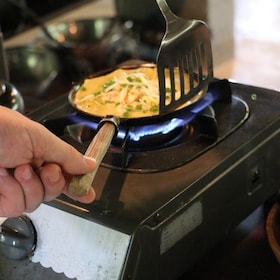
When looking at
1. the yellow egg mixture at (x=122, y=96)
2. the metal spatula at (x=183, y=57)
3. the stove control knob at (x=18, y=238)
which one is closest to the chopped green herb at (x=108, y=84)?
the yellow egg mixture at (x=122, y=96)

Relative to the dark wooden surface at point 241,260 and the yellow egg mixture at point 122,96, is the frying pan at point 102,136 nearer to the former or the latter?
the yellow egg mixture at point 122,96

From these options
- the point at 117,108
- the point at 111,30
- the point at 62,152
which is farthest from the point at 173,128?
the point at 111,30

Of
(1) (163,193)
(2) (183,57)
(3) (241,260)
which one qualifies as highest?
(2) (183,57)

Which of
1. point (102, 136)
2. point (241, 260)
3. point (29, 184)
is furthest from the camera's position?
point (241, 260)

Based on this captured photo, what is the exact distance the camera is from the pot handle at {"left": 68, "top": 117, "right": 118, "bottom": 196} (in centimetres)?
63

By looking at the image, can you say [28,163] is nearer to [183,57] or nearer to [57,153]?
[57,153]

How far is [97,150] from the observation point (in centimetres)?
70

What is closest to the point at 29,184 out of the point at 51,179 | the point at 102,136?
the point at 51,179

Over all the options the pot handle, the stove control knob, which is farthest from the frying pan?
the stove control knob

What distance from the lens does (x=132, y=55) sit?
1507mm

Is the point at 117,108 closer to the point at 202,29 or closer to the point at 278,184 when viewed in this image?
the point at 202,29

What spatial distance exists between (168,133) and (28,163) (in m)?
0.28

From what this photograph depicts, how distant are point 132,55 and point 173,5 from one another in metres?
0.18

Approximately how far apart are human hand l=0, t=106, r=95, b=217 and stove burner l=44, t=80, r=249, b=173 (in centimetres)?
17
